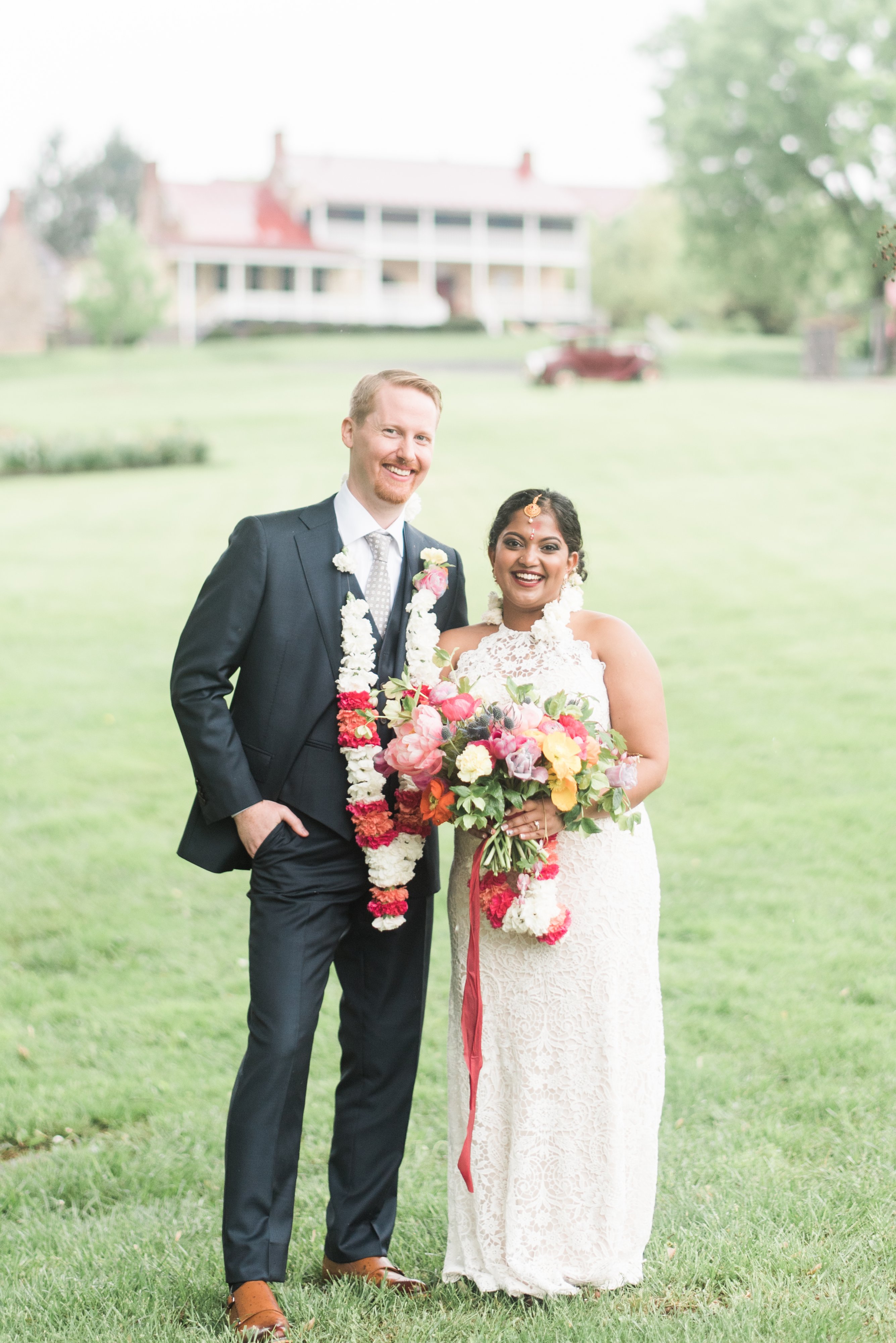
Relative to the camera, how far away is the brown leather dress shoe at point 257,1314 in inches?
140

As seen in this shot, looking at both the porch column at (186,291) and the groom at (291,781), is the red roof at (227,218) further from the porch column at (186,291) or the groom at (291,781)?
the groom at (291,781)

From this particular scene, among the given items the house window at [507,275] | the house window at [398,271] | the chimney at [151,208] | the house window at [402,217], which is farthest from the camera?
the house window at [507,275]

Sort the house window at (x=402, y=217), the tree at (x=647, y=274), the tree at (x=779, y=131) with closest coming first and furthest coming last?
1. the tree at (x=779, y=131)
2. the tree at (x=647, y=274)
3. the house window at (x=402, y=217)

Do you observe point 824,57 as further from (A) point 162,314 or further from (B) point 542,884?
(B) point 542,884

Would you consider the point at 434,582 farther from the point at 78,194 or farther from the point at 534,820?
the point at 78,194

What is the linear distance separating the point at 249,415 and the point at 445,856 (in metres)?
23.2

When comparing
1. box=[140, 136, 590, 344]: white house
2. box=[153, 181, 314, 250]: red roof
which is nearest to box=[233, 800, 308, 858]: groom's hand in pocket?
box=[140, 136, 590, 344]: white house

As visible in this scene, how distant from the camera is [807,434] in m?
23.7

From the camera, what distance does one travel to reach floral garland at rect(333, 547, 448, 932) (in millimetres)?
3705

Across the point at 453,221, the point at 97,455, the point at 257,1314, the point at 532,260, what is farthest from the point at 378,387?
the point at 453,221

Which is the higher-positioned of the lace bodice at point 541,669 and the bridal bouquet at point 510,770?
the lace bodice at point 541,669

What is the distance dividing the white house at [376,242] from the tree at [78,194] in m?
23.1

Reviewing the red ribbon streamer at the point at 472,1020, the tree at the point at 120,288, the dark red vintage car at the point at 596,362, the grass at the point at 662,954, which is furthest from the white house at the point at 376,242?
the red ribbon streamer at the point at 472,1020

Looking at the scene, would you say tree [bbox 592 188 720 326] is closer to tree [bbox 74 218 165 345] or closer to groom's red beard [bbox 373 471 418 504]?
tree [bbox 74 218 165 345]
